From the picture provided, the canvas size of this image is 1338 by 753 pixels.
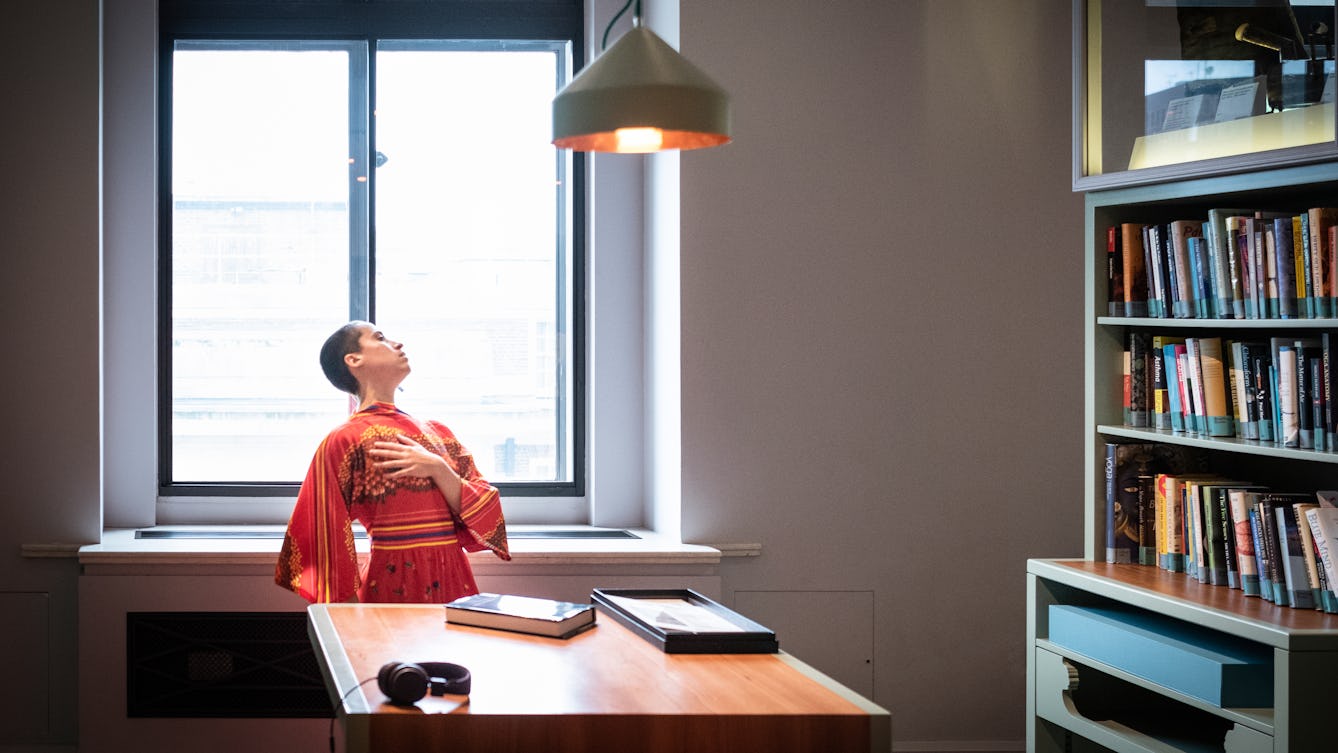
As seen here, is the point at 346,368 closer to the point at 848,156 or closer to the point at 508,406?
the point at 508,406

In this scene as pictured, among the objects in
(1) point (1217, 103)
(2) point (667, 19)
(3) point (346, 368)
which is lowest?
(3) point (346, 368)

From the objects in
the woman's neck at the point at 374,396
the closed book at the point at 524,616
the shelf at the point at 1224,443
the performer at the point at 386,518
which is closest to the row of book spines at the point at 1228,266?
the shelf at the point at 1224,443

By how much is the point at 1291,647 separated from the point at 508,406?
270cm

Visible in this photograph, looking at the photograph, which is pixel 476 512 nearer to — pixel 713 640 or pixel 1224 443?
pixel 713 640

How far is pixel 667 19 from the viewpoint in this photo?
4164 mm

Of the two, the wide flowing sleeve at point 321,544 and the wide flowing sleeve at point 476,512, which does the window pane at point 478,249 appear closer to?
the wide flowing sleeve at point 476,512

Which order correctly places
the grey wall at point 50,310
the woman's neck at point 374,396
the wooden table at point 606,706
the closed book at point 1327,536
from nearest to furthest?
the wooden table at point 606,706 < the closed book at point 1327,536 < the woman's neck at point 374,396 < the grey wall at point 50,310

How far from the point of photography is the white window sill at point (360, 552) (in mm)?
3781

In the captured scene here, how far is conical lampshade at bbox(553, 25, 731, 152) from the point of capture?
2.19 metres

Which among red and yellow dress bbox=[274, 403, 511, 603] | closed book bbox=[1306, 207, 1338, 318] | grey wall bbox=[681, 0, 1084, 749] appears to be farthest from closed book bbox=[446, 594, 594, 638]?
closed book bbox=[1306, 207, 1338, 318]

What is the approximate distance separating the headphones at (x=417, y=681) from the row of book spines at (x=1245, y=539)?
1.75m

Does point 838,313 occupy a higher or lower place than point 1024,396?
higher

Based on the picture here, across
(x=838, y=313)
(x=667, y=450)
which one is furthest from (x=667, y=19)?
(x=667, y=450)

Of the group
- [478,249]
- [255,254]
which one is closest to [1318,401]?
[478,249]
